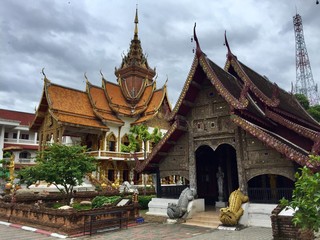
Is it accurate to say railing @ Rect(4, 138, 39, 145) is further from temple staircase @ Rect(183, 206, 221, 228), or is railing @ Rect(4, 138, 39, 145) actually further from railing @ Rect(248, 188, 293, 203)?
railing @ Rect(248, 188, 293, 203)

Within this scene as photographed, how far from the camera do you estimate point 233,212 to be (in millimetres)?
8945

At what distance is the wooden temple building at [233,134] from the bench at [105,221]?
7.59 feet

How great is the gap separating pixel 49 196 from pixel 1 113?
3085 cm

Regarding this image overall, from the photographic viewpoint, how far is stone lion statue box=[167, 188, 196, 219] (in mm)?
10367

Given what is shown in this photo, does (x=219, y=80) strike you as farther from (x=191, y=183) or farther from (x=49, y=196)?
(x=49, y=196)

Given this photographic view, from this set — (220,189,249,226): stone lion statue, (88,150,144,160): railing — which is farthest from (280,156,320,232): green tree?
(88,150,144,160): railing

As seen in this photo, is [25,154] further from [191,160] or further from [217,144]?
[217,144]

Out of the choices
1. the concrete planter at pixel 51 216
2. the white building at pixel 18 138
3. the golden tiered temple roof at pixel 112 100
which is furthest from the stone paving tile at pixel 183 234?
the white building at pixel 18 138

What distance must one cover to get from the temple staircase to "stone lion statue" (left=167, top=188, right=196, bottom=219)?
336mm

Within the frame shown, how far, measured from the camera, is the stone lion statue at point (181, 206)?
10.4m

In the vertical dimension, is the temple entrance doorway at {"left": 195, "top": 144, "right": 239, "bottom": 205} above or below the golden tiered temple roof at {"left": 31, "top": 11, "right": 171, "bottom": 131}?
below

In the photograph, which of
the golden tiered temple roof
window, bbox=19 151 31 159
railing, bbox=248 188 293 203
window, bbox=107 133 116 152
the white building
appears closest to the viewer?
railing, bbox=248 188 293 203

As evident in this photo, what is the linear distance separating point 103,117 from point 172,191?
1963 centimetres

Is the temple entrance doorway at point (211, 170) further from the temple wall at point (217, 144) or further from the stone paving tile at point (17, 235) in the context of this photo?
the stone paving tile at point (17, 235)
